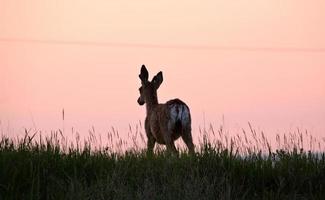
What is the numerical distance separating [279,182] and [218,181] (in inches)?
35.1

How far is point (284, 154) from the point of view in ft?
35.3

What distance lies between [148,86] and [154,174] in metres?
9.17

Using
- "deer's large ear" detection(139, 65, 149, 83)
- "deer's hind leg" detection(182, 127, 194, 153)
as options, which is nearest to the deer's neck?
"deer's large ear" detection(139, 65, 149, 83)

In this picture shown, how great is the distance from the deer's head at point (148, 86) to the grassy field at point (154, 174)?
735 centimetres

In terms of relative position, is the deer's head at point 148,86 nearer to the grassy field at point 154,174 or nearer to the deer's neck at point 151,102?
the deer's neck at point 151,102

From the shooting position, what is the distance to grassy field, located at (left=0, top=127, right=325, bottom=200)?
886 cm

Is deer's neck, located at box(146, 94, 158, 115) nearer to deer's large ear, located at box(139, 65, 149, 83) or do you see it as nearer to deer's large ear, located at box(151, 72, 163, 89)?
deer's large ear, located at box(151, 72, 163, 89)

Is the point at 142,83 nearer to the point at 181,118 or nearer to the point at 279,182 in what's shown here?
the point at 181,118

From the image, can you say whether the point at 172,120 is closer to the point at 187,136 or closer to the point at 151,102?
the point at 187,136

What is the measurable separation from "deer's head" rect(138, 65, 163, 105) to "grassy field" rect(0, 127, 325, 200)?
24.1 ft

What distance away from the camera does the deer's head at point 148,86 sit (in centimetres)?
1858

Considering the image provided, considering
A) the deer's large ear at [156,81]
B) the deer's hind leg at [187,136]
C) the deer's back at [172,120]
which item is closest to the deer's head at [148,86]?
the deer's large ear at [156,81]

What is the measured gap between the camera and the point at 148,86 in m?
18.8

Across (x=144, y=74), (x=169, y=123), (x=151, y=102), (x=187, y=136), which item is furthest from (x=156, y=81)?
(x=187, y=136)
